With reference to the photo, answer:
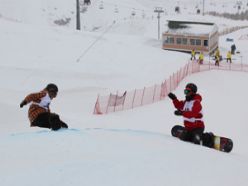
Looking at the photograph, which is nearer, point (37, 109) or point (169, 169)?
point (169, 169)

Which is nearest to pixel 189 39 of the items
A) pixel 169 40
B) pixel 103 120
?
pixel 169 40

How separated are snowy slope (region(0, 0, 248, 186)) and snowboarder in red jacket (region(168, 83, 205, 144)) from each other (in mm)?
507

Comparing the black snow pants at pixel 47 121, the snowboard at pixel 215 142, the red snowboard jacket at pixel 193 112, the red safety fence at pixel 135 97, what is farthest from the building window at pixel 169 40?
the black snow pants at pixel 47 121

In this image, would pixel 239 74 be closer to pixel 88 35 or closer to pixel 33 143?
pixel 88 35

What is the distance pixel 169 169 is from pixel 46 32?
29742mm

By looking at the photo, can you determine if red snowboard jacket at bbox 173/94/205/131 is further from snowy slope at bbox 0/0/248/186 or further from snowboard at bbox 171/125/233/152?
snowy slope at bbox 0/0/248/186

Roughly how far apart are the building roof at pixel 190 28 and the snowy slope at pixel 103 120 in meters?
2.84

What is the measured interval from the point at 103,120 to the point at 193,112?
19.4ft

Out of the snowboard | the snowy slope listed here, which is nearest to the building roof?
the snowy slope

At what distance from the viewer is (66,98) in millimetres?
20141

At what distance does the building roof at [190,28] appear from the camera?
46875 mm

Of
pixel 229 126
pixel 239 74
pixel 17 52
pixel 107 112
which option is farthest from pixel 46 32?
pixel 229 126

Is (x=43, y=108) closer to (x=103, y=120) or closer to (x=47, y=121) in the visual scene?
(x=47, y=121)

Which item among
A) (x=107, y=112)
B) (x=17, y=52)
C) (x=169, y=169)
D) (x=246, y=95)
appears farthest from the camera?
(x=17, y=52)
